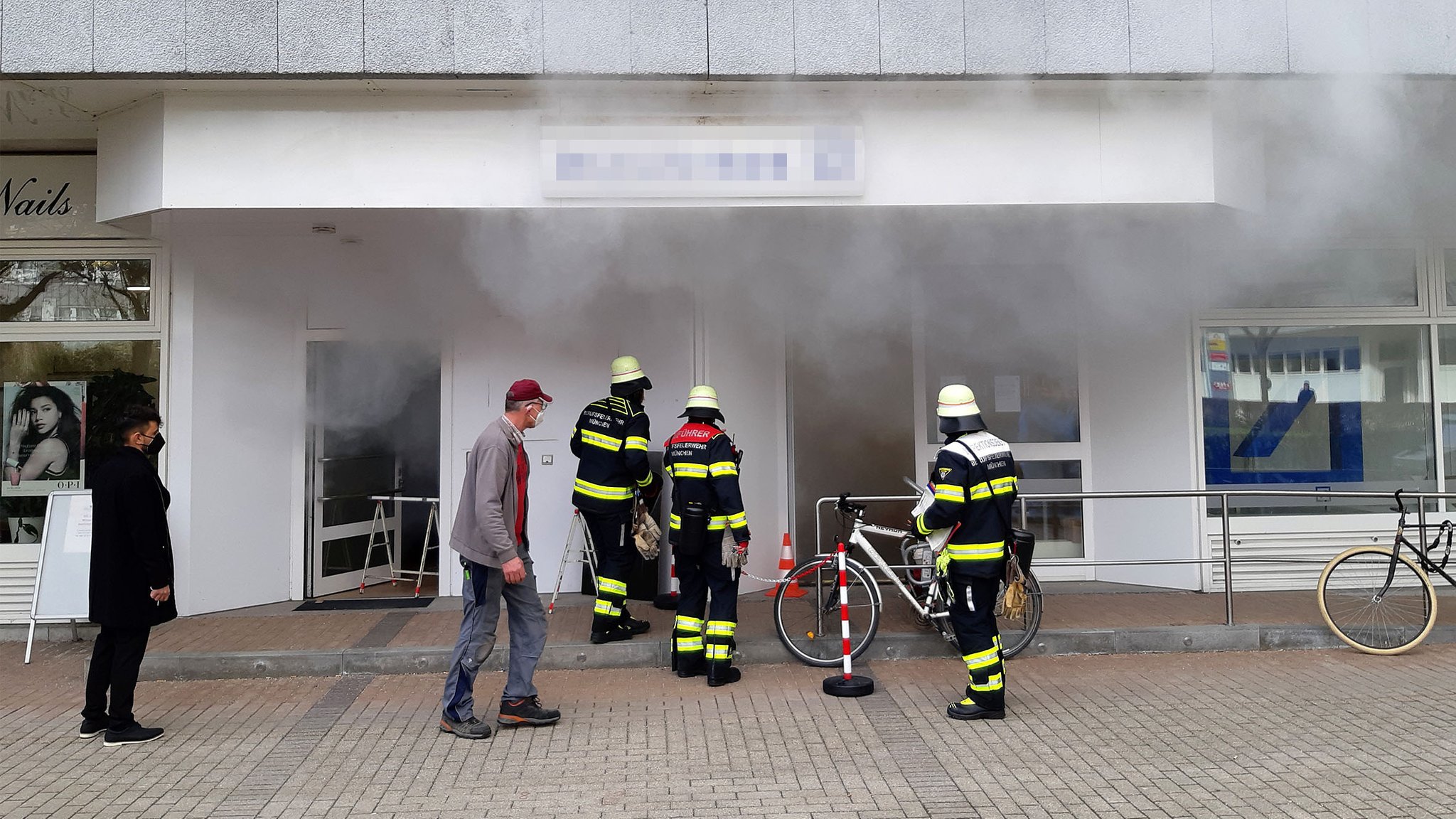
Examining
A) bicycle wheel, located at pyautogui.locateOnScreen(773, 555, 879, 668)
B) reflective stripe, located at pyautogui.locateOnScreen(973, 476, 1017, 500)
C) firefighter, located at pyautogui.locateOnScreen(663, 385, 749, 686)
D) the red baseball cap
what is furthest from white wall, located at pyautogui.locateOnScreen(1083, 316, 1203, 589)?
the red baseball cap

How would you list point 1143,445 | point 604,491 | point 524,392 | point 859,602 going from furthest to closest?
point 1143,445
point 604,491
point 859,602
point 524,392

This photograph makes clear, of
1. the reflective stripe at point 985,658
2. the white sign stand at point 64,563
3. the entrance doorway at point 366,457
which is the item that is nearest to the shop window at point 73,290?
the entrance doorway at point 366,457

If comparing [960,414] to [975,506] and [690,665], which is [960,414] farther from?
[690,665]

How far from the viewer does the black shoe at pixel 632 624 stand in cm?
563

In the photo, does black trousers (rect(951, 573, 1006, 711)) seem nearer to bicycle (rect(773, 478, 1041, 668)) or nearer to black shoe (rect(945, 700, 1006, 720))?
black shoe (rect(945, 700, 1006, 720))

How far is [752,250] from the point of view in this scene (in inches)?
258

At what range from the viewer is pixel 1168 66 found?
516 centimetres

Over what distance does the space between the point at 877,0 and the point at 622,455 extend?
3.03 metres

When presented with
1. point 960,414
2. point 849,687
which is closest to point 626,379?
point 960,414

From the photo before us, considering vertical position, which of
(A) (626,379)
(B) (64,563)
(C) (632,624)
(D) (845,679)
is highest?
(A) (626,379)

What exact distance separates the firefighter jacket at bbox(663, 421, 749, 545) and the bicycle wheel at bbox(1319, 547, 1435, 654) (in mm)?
3536

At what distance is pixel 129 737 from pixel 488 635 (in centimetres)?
170

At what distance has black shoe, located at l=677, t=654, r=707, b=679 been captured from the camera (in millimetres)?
5090

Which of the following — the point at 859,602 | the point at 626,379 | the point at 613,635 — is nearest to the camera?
the point at 859,602
